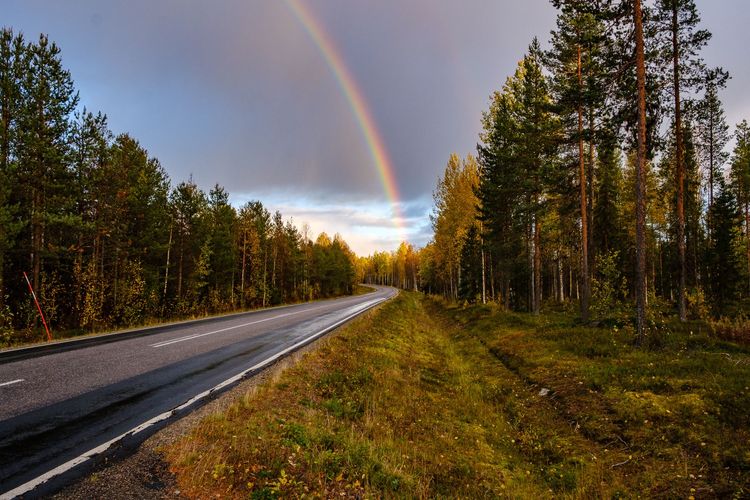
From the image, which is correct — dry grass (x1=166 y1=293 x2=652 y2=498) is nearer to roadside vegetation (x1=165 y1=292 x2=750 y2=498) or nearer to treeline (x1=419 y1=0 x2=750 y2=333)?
roadside vegetation (x1=165 y1=292 x2=750 y2=498)

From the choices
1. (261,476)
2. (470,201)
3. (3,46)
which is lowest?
(261,476)

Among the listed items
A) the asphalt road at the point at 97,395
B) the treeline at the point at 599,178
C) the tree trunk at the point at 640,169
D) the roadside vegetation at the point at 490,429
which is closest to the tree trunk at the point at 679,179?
the treeline at the point at 599,178

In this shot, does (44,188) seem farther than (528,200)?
No

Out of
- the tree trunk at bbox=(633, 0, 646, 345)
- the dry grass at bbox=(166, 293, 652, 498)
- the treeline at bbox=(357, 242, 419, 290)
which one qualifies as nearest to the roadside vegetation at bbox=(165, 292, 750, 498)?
the dry grass at bbox=(166, 293, 652, 498)

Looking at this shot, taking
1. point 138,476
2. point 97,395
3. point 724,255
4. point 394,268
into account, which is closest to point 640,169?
point 138,476

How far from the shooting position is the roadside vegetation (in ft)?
14.8

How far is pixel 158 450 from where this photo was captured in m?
4.53

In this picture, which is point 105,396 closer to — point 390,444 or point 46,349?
point 390,444

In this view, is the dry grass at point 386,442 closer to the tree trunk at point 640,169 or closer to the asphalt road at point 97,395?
the asphalt road at point 97,395

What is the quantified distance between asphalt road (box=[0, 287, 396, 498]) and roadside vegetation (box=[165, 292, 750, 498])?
1.00 m

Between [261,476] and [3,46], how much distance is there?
21.8 meters

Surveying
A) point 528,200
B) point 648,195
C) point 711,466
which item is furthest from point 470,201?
point 711,466

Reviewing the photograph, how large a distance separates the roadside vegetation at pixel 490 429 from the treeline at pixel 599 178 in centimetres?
369

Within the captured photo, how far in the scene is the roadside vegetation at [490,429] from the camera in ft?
14.8
